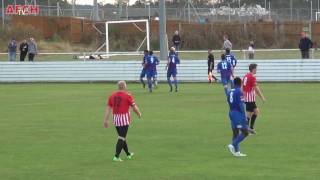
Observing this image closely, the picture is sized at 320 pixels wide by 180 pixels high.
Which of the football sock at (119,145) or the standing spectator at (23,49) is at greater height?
the standing spectator at (23,49)

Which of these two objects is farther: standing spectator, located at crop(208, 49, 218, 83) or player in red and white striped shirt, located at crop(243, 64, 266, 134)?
standing spectator, located at crop(208, 49, 218, 83)

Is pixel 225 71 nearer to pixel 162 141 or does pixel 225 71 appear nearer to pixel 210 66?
pixel 210 66

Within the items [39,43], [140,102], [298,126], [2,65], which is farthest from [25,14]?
[298,126]

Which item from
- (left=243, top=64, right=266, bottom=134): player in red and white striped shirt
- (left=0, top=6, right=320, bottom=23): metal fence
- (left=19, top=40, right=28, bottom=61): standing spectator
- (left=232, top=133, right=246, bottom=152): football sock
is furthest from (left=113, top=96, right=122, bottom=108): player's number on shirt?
(left=0, top=6, right=320, bottom=23): metal fence

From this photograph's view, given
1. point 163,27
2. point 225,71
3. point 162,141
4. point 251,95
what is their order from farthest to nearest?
1. point 163,27
2. point 225,71
3. point 251,95
4. point 162,141

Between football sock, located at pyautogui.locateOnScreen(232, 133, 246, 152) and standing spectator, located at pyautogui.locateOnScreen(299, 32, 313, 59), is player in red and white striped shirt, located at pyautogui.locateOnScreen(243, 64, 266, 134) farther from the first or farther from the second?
standing spectator, located at pyautogui.locateOnScreen(299, 32, 313, 59)

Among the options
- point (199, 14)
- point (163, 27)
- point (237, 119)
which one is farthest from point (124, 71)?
point (199, 14)

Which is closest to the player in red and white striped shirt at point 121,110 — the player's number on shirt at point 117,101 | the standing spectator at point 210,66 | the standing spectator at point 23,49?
the player's number on shirt at point 117,101

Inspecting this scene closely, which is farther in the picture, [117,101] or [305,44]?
[305,44]

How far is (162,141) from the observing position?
696 inches

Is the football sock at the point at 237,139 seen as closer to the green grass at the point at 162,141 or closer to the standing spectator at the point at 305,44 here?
the green grass at the point at 162,141

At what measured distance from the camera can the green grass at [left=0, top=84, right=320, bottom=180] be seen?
1359cm

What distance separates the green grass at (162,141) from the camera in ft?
44.6

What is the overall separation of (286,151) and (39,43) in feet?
180
